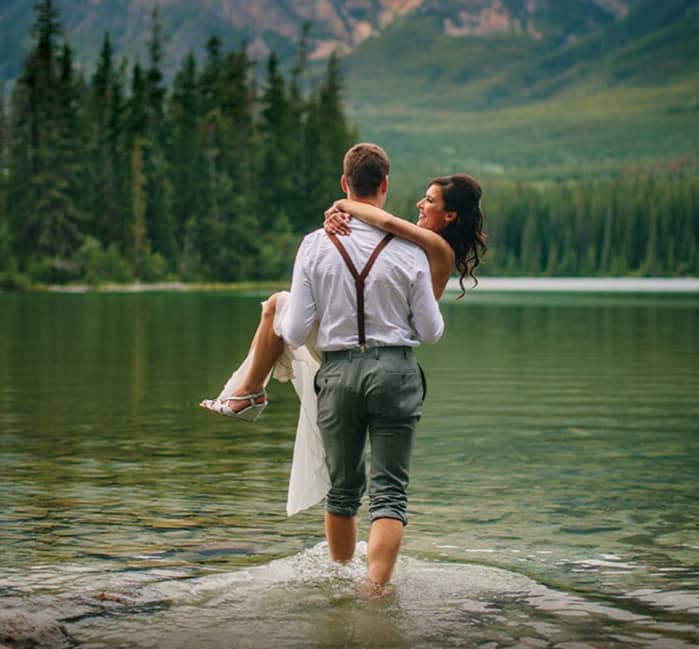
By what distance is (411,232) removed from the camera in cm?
702

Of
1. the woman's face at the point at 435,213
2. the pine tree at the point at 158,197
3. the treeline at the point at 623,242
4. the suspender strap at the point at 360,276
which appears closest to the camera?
the suspender strap at the point at 360,276

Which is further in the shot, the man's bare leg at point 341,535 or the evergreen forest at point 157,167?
the evergreen forest at point 157,167

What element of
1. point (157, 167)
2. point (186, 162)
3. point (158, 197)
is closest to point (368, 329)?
point (158, 197)

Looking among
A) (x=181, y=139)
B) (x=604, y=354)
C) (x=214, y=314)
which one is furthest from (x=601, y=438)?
(x=181, y=139)

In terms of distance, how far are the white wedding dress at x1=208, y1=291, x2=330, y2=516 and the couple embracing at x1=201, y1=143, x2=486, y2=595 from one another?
2.2 inches

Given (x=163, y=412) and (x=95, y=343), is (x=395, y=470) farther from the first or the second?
(x=95, y=343)

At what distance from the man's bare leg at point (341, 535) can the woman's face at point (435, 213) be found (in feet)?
5.28

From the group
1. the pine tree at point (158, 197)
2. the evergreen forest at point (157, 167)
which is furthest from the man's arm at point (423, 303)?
the pine tree at point (158, 197)

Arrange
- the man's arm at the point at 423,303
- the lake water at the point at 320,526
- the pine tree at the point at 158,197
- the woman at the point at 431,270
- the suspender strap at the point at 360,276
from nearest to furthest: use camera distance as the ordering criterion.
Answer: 1. the lake water at the point at 320,526
2. the suspender strap at the point at 360,276
3. the man's arm at the point at 423,303
4. the woman at the point at 431,270
5. the pine tree at the point at 158,197

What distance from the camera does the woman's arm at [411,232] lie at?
22.8ft

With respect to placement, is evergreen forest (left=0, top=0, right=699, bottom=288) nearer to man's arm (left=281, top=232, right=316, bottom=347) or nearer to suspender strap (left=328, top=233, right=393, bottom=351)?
man's arm (left=281, top=232, right=316, bottom=347)

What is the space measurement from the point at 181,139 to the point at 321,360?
355 feet

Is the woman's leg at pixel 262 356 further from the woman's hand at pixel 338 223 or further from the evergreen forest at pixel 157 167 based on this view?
the evergreen forest at pixel 157 167

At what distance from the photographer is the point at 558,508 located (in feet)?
33.5
